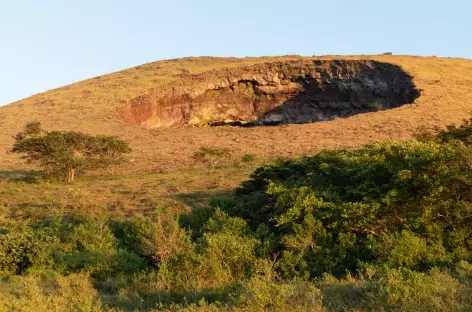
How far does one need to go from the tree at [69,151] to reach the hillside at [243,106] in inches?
80.7

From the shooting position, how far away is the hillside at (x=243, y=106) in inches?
1222

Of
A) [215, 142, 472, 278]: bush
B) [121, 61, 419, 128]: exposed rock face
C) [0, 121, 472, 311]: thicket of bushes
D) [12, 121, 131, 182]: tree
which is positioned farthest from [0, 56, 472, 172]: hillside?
[215, 142, 472, 278]: bush

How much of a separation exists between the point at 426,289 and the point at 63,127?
33.1m

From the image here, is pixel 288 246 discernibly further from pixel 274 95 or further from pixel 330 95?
pixel 274 95

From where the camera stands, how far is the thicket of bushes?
746cm

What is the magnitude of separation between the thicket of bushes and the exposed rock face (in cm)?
3281

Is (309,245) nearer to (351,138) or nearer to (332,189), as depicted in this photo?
(332,189)

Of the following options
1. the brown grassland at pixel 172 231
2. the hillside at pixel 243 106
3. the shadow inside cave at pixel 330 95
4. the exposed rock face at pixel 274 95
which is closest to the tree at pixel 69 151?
the brown grassland at pixel 172 231

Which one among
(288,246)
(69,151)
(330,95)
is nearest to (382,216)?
(288,246)

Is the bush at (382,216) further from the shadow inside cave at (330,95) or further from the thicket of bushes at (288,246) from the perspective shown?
the shadow inside cave at (330,95)

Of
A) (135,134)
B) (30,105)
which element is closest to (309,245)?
(135,134)

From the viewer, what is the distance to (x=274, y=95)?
49.5 metres

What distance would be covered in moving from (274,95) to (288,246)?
40.4 m

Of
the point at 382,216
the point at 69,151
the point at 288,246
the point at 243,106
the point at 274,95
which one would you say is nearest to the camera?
the point at 288,246
